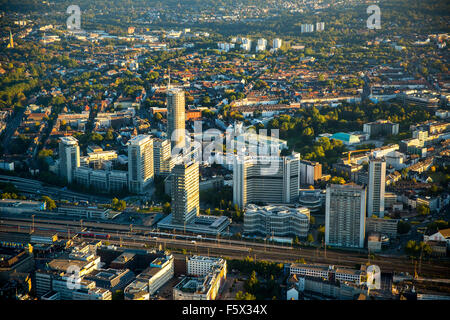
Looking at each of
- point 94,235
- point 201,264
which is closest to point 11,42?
point 94,235

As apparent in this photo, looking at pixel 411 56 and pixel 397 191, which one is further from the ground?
pixel 411 56

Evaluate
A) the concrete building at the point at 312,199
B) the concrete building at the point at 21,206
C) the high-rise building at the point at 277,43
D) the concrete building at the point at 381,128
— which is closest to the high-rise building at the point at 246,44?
the high-rise building at the point at 277,43

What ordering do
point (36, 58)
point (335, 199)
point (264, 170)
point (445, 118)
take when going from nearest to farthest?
point (335, 199)
point (264, 170)
point (445, 118)
point (36, 58)

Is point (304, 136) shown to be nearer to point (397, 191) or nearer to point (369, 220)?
point (397, 191)

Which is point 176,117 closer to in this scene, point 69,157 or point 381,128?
point 69,157

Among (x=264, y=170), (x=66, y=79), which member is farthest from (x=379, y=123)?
(x=66, y=79)

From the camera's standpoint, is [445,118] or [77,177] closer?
[77,177]

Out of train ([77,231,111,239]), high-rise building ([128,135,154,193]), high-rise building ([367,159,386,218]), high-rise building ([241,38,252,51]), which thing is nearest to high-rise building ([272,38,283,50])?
high-rise building ([241,38,252,51])
